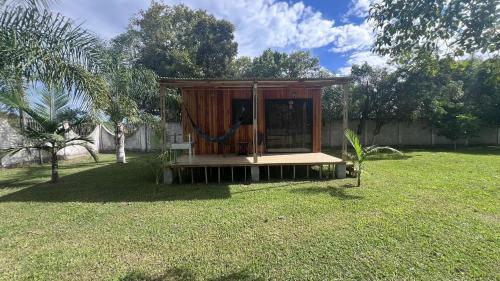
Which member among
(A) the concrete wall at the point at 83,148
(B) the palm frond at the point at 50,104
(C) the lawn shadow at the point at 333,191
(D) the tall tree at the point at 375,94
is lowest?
(C) the lawn shadow at the point at 333,191

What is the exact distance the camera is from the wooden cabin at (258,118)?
7.23 meters

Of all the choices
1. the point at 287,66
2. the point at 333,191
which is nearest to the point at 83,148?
the point at 333,191

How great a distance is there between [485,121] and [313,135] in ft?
35.0

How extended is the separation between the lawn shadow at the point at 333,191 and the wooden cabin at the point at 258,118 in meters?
2.43

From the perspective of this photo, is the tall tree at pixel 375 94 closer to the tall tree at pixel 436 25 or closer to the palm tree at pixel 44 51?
the tall tree at pixel 436 25

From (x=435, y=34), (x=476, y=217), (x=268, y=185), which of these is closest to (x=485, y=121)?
(x=476, y=217)

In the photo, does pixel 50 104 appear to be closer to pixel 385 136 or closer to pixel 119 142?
pixel 119 142

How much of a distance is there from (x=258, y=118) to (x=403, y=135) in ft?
32.1

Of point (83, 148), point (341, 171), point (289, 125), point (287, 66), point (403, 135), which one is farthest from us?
point (287, 66)

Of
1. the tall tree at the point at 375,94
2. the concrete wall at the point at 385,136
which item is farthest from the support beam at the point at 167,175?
the tall tree at the point at 375,94

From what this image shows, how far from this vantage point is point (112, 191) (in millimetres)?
4883

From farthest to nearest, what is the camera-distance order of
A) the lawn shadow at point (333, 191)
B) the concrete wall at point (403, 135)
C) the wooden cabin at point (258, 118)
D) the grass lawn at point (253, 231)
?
the concrete wall at point (403, 135), the wooden cabin at point (258, 118), the lawn shadow at point (333, 191), the grass lawn at point (253, 231)

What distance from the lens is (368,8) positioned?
7.34 ft

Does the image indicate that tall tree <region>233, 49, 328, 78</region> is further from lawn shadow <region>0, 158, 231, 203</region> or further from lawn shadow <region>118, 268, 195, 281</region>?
lawn shadow <region>118, 268, 195, 281</region>
